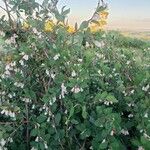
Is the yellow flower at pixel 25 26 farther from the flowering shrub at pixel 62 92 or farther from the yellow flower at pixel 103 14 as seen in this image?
the yellow flower at pixel 103 14

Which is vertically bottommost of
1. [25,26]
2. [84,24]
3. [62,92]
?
[62,92]

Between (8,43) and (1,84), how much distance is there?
0.99 feet

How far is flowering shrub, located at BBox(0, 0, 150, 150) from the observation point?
3342 mm

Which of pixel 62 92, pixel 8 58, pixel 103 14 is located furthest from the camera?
pixel 8 58

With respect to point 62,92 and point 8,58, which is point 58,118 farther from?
point 8,58

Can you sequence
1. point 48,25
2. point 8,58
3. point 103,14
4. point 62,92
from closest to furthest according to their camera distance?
point 62,92 < point 103,14 < point 48,25 < point 8,58

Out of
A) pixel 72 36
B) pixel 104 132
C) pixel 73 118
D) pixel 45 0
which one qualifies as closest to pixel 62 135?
pixel 73 118

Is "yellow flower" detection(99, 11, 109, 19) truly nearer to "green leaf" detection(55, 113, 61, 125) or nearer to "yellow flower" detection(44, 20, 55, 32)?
"yellow flower" detection(44, 20, 55, 32)

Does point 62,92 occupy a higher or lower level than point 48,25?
lower

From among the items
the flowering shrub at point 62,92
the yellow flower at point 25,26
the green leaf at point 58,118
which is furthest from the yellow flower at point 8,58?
the green leaf at point 58,118

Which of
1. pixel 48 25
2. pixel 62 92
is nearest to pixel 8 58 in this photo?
pixel 48 25

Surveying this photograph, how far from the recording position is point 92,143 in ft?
10.9

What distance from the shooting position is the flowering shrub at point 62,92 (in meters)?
3.34

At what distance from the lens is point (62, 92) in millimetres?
3379
